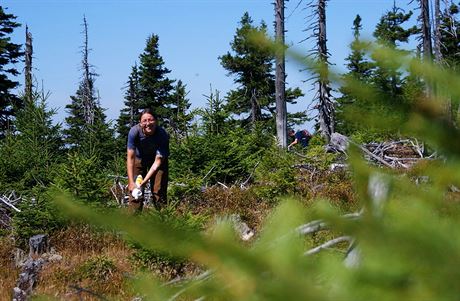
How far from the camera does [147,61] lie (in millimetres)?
43156

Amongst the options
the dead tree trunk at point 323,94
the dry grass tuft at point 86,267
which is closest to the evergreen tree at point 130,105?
the dead tree trunk at point 323,94

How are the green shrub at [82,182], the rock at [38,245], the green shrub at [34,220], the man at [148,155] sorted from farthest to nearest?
the green shrub at [82,182] < the green shrub at [34,220] < the rock at [38,245] < the man at [148,155]

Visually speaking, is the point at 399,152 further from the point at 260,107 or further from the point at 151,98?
the point at 151,98

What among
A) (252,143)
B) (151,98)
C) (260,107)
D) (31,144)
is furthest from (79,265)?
(151,98)

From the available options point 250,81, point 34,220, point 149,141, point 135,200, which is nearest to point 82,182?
point 34,220

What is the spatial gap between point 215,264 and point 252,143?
14.4 meters

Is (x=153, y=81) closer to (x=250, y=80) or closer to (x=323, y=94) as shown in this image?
(x=250, y=80)

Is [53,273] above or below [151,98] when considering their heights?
below

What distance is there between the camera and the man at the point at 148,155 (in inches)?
272

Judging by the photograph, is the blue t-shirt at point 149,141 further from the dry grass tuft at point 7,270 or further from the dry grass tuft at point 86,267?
the dry grass tuft at point 7,270

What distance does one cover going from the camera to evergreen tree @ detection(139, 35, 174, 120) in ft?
139

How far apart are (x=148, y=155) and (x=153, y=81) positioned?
119 feet

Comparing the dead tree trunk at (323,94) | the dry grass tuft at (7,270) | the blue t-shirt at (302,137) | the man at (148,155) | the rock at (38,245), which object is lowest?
the dry grass tuft at (7,270)

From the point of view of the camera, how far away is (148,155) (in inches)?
287
